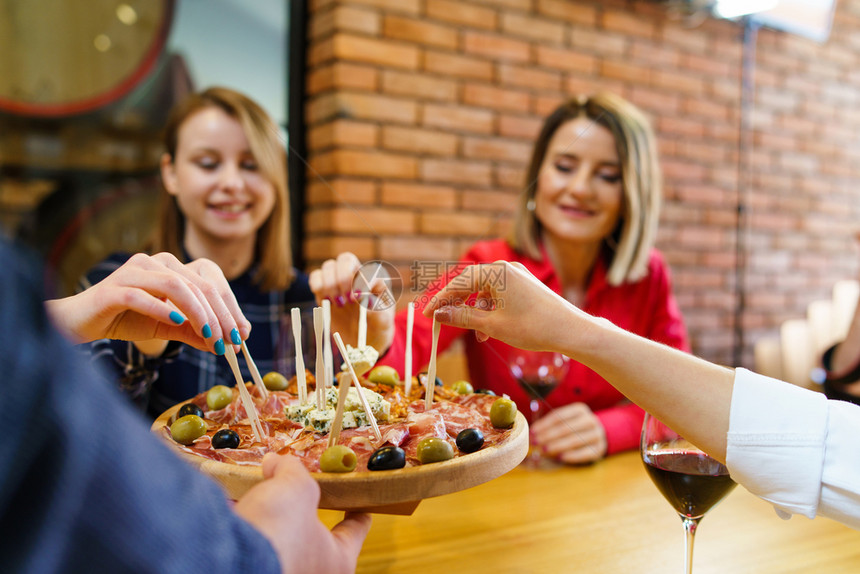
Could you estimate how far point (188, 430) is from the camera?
608 mm

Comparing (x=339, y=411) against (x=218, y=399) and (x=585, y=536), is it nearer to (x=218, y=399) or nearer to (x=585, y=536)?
(x=218, y=399)

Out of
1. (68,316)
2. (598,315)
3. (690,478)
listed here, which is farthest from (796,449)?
(68,316)

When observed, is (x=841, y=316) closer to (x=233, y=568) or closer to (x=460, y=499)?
(x=460, y=499)

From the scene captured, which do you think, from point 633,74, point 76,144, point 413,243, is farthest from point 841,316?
point 76,144

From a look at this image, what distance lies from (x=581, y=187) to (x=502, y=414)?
37.4 inches

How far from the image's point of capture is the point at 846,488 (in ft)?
1.95

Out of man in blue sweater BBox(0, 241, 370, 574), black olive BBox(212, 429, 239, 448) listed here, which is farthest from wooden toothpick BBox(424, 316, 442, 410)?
man in blue sweater BBox(0, 241, 370, 574)

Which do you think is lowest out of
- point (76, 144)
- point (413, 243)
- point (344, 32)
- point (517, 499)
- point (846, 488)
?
point (517, 499)

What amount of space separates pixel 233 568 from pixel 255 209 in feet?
3.28

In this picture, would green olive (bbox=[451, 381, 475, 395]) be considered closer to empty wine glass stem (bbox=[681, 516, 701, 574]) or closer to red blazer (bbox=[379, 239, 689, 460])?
red blazer (bbox=[379, 239, 689, 460])

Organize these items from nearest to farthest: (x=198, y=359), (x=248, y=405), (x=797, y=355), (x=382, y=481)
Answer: (x=382, y=481) → (x=248, y=405) → (x=198, y=359) → (x=797, y=355)

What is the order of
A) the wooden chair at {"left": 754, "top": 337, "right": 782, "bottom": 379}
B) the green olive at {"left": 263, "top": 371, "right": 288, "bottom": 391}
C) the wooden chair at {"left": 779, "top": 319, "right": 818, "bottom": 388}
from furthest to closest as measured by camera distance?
1. the wooden chair at {"left": 754, "top": 337, "right": 782, "bottom": 379}
2. the wooden chair at {"left": 779, "top": 319, "right": 818, "bottom": 388}
3. the green olive at {"left": 263, "top": 371, "right": 288, "bottom": 391}

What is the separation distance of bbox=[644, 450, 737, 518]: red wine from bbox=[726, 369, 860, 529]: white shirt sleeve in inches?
1.2

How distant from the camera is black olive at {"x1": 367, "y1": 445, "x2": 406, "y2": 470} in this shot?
0.54 meters
